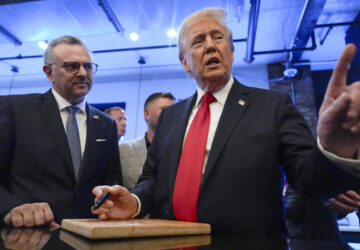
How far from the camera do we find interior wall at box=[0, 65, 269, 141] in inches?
236

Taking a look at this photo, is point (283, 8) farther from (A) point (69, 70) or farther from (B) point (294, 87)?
(A) point (69, 70)

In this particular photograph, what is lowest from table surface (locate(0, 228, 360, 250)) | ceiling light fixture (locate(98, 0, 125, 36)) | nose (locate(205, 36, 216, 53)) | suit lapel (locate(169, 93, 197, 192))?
table surface (locate(0, 228, 360, 250))

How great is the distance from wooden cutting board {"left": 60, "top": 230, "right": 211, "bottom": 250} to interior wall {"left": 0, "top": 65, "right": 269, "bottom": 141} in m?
5.41

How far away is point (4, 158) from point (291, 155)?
1383 millimetres

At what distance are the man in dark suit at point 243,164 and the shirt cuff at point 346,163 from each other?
0.01 meters

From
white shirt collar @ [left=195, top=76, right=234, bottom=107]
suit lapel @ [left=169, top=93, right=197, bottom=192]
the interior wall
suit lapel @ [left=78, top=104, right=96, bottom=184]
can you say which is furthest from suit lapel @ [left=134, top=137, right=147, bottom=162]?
the interior wall

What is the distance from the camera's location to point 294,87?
5770mm

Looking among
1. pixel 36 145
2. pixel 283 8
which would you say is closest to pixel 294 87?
pixel 283 8

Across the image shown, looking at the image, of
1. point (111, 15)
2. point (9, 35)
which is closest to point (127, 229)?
point (111, 15)

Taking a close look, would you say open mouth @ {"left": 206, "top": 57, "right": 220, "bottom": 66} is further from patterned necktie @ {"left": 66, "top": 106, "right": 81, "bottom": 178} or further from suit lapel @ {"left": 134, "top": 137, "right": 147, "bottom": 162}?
suit lapel @ {"left": 134, "top": 137, "right": 147, "bottom": 162}

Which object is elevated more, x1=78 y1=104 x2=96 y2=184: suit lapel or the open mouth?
the open mouth

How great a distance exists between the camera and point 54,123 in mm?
1560

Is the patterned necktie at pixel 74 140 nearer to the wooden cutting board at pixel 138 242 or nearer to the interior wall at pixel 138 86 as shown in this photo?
the wooden cutting board at pixel 138 242

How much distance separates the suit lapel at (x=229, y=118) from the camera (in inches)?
39.2
